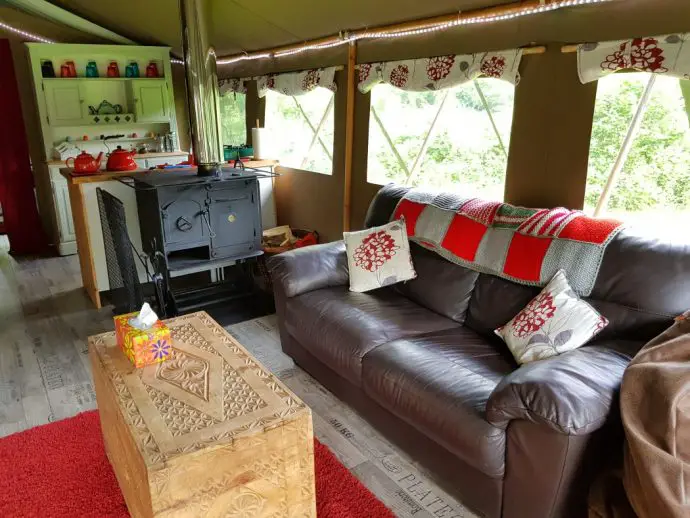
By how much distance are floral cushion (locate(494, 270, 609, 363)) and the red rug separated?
786 millimetres

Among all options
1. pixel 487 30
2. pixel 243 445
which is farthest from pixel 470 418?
pixel 487 30

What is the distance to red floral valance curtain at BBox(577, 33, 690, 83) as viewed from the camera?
2023 mm

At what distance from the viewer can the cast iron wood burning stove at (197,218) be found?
3238 millimetres

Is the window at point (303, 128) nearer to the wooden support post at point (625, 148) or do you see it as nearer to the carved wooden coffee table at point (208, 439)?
the wooden support post at point (625, 148)

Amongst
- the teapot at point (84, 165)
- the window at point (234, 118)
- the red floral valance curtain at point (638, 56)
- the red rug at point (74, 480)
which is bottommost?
the red rug at point (74, 480)

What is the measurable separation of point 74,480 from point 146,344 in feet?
2.18

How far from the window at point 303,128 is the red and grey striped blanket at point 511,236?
1.60 meters

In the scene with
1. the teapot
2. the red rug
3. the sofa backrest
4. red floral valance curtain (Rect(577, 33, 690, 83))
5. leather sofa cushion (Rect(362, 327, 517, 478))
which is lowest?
the red rug

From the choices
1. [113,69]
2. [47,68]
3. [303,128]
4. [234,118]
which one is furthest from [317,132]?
[47,68]

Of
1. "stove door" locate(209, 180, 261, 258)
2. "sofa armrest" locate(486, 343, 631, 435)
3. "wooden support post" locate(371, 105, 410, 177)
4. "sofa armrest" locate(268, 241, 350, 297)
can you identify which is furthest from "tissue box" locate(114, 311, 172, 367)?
"wooden support post" locate(371, 105, 410, 177)

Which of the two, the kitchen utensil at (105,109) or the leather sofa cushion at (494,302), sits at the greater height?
the kitchen utensil at (105,109)

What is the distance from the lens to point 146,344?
5.95 ft

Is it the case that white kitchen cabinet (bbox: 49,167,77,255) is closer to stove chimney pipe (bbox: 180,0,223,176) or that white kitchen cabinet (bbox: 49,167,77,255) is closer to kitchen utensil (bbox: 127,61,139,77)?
kitchen utensil (bbox: 127,61,139,77)

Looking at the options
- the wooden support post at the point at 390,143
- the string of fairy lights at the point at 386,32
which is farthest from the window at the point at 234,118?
the wooden support post at the point at 390,143
